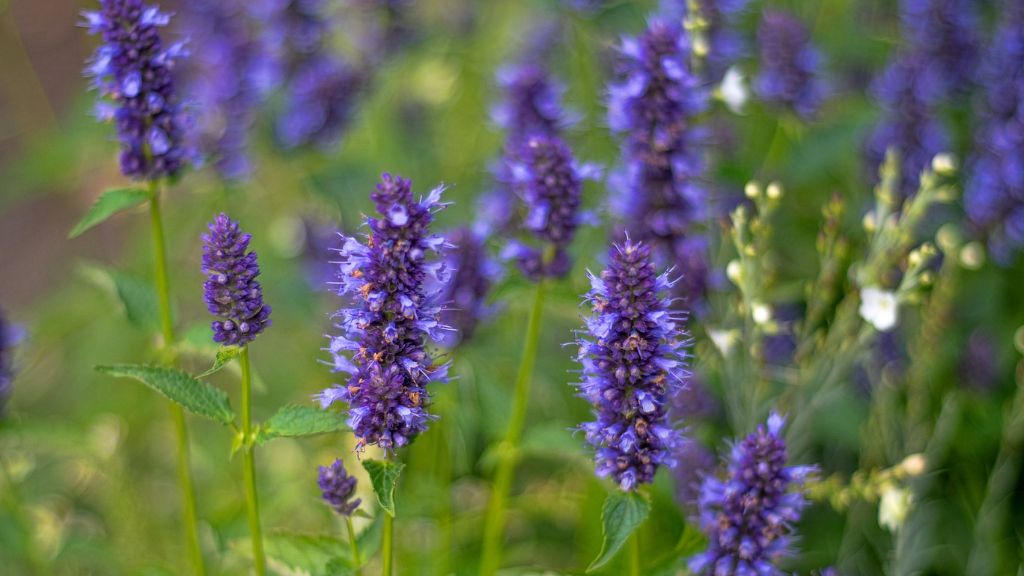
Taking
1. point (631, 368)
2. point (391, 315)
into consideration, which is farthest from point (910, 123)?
point (391, 315)

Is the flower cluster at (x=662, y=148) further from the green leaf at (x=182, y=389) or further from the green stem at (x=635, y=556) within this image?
the green leaf at (x=182, y=389)

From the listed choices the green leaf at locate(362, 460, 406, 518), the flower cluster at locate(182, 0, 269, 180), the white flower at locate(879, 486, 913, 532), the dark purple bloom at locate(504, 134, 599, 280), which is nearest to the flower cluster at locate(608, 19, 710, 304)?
the dark purple bloom at locate(504, 134, 599, 280)

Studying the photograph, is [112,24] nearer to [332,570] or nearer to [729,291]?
[332,570]

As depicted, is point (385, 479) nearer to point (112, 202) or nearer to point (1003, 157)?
point (112, 202)

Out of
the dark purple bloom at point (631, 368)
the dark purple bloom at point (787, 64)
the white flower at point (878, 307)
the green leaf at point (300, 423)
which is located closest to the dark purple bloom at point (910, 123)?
the dark purple bloom at point (787, 64)

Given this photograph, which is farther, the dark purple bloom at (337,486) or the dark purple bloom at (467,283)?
the dark purple bloom at (467,283)
